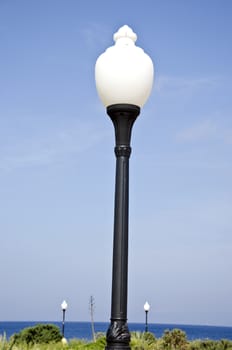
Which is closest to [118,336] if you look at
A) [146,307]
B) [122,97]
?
[122,97]

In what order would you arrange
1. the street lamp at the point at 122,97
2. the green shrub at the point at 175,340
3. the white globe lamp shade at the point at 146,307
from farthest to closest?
1. the white globe lamp shade at the point at 146,307
2. the green shrub at the point at 175,340
3. the street lamp at the point at 122,97

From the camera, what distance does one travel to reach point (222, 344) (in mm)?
16062

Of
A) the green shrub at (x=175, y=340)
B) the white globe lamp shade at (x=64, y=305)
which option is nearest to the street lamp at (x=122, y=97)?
the green shrub at (x=175, y=340)

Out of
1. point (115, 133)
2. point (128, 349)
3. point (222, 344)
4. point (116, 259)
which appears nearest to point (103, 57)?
point (115, 133)

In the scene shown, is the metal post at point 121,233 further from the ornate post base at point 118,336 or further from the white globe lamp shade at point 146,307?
the white globe lamp shade at point 146,307

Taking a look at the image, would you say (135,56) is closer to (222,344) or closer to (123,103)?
(123,103)

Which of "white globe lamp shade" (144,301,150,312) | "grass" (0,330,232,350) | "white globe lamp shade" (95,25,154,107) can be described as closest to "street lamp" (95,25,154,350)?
"white globe lamp shade" (95,25,154,107)

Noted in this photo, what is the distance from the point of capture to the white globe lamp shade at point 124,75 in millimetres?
4824

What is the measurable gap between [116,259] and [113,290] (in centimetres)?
23

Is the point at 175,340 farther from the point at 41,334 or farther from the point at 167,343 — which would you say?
the point at 41,334

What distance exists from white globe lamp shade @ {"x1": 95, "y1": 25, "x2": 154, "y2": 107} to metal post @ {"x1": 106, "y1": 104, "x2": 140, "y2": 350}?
0.27ft

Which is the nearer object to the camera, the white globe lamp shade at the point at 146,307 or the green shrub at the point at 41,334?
the green shrub at the point at 41,334

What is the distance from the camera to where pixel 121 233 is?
4.55 meters

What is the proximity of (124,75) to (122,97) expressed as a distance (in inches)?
7.1
